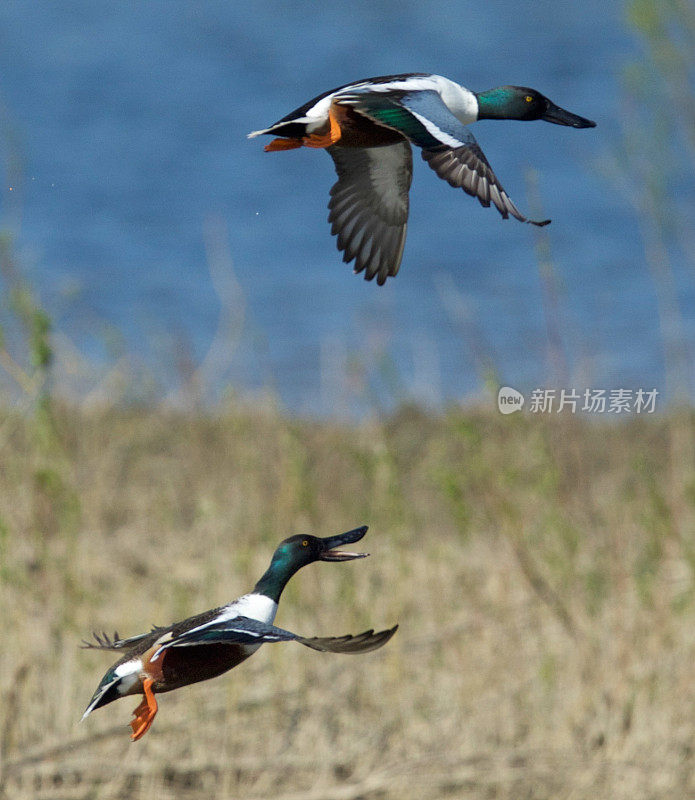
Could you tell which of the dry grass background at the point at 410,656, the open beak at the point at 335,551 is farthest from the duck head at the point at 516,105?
the dry grass background at the point at 410,656

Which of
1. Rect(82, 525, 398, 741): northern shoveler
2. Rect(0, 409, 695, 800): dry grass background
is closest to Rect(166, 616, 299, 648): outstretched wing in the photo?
Rect(82, 525, 398, 741): northern shoveler

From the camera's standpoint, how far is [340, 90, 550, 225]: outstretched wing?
0.30 meters

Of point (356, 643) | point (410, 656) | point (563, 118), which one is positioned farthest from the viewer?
point (410, 656)

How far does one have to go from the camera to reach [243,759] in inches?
134

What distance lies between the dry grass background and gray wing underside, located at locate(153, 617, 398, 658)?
2369mm

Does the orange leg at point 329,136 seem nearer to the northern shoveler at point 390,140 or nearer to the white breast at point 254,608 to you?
the northern shoveler at point 390,140

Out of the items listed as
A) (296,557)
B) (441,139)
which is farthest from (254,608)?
(441,139)

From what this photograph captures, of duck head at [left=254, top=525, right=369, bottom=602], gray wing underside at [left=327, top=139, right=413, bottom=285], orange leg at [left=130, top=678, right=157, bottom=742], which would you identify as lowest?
orange leg at [left=130, top=678, right=157, bottom=742]

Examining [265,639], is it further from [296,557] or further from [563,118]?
[563,118]

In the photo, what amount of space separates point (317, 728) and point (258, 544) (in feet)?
3.70

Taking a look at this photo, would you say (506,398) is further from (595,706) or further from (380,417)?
(595,706)

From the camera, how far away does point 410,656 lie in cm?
436

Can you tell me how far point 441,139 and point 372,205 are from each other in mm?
127

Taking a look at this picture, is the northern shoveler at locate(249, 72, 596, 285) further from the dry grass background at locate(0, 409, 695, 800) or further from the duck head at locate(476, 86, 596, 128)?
the dry grass background at locate(0, 409, 695, 800)
